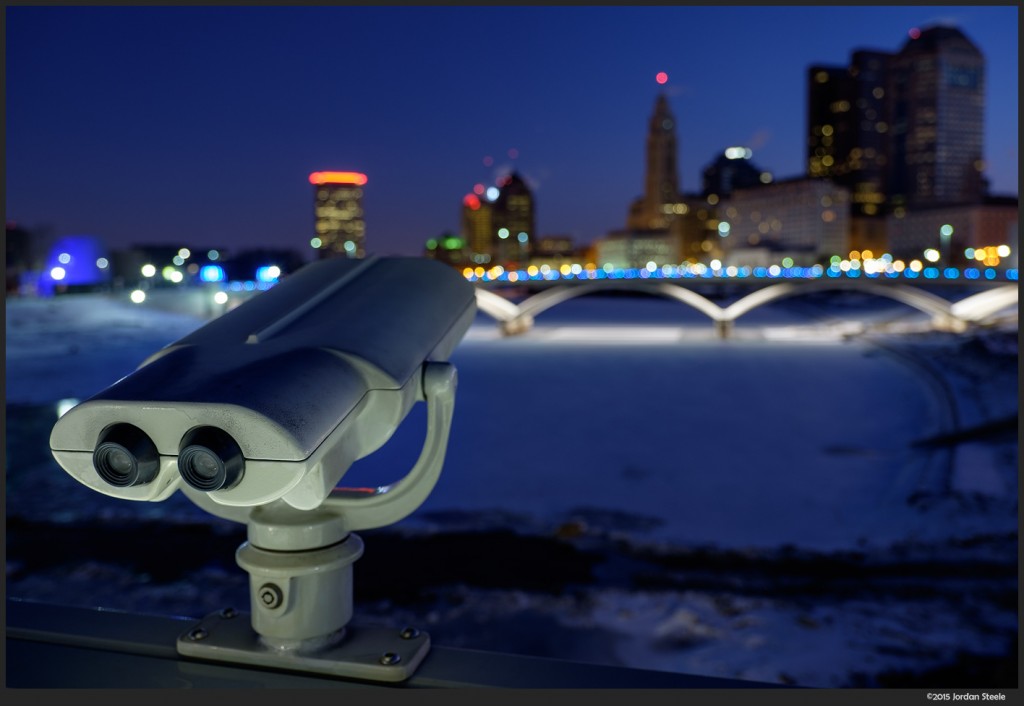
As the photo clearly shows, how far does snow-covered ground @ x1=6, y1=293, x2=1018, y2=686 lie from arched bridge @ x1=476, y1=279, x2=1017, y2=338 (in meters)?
10.8

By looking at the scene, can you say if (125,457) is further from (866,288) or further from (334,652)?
(866,288)

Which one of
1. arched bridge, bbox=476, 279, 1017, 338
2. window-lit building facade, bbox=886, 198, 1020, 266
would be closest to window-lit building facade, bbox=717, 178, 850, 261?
window-lit building facade, bbox=886, 198, 1020, 266

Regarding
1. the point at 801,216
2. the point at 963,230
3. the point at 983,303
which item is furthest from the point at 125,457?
the point at 801,216

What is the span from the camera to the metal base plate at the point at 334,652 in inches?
50.8

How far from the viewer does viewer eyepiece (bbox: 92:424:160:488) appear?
102 centimetres

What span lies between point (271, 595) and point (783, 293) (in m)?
36.7

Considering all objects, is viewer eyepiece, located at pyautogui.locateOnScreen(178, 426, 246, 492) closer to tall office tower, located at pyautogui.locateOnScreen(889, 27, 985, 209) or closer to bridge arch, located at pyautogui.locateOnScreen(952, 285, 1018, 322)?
bridge arch, located at pyautogui.locateOnScreen(952, 285, 1018, 322)

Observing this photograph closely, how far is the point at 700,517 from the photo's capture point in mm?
10578

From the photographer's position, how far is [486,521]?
1020 centimetres

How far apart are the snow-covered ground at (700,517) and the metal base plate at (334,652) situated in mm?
5225

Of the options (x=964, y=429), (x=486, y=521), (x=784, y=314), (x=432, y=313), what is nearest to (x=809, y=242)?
(x=784, y=314)

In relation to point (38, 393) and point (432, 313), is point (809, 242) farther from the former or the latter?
point (432, 313)

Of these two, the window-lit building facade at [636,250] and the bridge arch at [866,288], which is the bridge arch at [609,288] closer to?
the bridge arch at [866,288]

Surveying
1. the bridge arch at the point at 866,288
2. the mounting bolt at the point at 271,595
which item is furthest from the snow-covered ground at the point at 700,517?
the bridge arch at the point at 866,288
